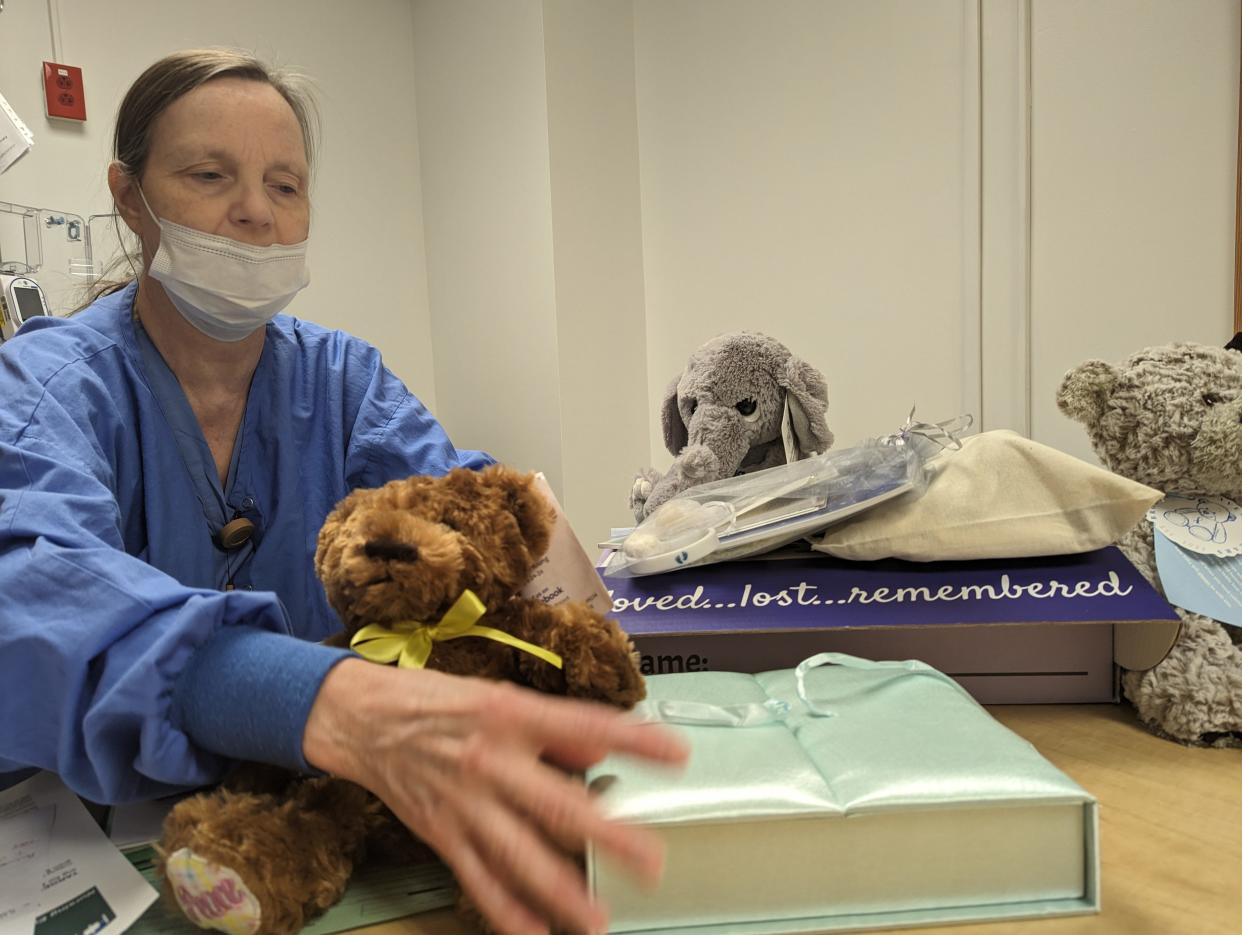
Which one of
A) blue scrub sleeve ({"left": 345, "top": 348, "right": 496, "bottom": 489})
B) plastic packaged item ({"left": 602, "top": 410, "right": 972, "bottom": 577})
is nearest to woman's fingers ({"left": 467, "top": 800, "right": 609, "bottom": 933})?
plastic packaged item ({"left": 602, "top": 410, "right": 972, "bottom": 577})

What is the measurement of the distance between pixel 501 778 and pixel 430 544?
17 centimetres

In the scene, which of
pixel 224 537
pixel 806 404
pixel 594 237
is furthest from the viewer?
pixel 594 237

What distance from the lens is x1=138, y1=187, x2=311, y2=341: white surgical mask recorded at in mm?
819

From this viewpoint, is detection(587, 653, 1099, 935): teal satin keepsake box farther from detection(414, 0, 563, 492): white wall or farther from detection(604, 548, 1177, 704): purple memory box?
detection(414, 0, 563, 492): white wall

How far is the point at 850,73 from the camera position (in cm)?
176

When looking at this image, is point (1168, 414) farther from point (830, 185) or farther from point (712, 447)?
point (830, 185)

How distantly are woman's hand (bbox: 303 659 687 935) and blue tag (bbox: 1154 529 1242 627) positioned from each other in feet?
1.88

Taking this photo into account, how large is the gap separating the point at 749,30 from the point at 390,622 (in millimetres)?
1771

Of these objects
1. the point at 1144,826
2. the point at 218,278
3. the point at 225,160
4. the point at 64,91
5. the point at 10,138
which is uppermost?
the point at 64,91

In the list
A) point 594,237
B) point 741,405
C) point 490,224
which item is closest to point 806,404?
point 741,405

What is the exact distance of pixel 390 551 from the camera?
1.58 ft

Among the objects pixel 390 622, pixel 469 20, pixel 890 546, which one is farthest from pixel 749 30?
pixel 390 622

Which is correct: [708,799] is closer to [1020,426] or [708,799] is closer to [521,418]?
[1020,426]

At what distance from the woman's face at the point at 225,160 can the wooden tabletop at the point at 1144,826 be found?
2.13 feet
